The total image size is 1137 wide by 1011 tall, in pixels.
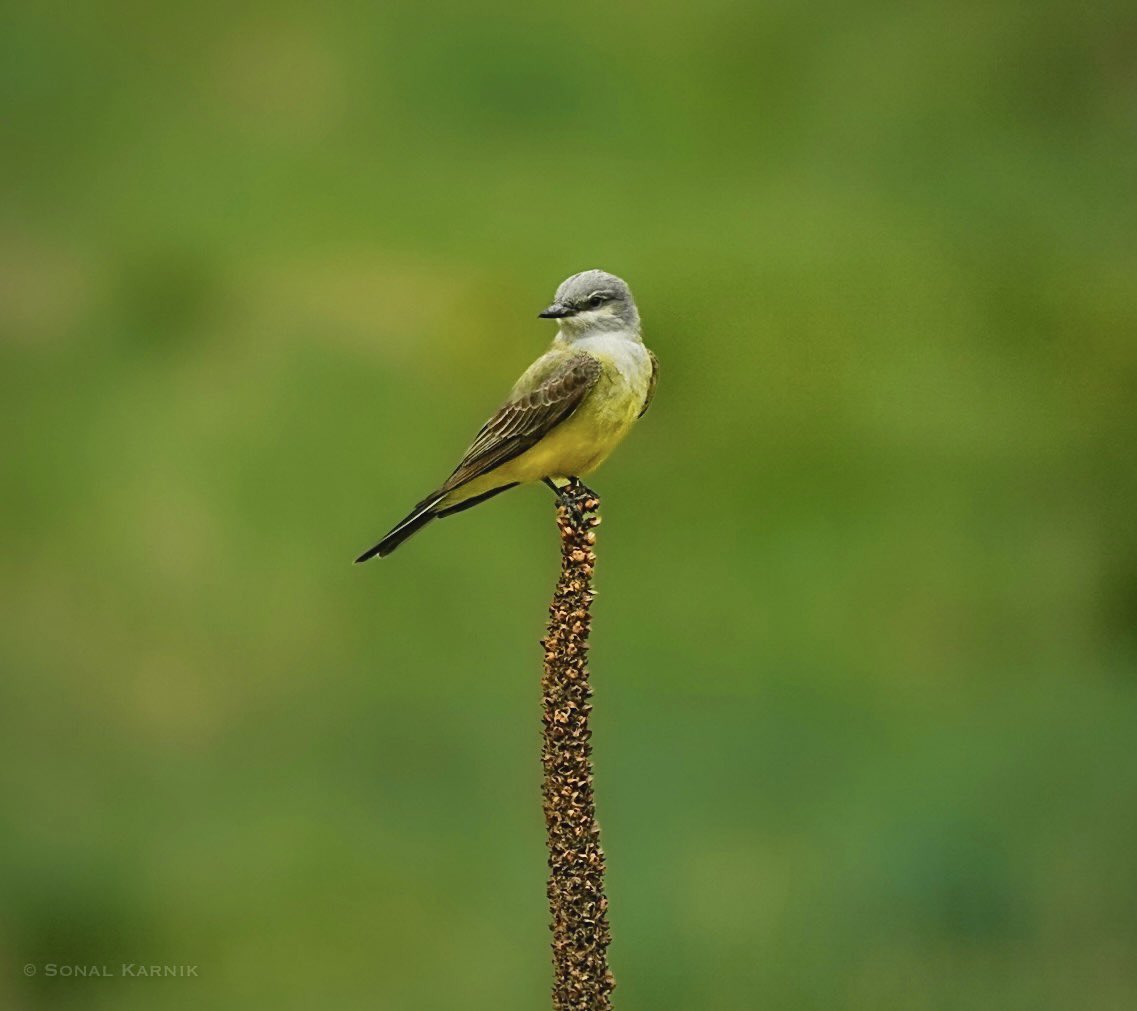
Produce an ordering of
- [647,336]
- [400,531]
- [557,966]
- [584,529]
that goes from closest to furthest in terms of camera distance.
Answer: [557,966], [584,529], [400,531], [647,336]

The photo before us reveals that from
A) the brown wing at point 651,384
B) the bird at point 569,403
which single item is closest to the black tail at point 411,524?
the bird at point 569,403

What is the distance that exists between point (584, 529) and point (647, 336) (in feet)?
7.27

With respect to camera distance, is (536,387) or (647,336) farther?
(647,336)

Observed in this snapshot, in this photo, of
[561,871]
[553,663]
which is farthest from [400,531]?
[561,871]

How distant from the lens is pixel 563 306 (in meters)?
2.85

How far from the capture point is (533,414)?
286 cm

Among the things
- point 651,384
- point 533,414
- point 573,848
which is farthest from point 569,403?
point 573,848

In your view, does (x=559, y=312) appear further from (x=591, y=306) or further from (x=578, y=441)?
(x=578, y=441)

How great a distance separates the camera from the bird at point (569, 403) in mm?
2846

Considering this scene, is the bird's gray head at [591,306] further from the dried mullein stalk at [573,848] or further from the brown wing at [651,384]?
the dried mullein stalk at [573,848]

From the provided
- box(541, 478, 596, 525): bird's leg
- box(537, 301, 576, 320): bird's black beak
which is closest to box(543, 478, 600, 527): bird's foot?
box(541, 478, 596, 525): bird's leg

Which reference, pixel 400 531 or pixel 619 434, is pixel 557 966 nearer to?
pixel 400 531

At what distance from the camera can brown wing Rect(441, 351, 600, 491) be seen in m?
2.83

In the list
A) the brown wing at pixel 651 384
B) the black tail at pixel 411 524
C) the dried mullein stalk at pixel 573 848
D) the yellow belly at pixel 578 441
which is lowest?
the dried mullein stalk at pixel 573 848
